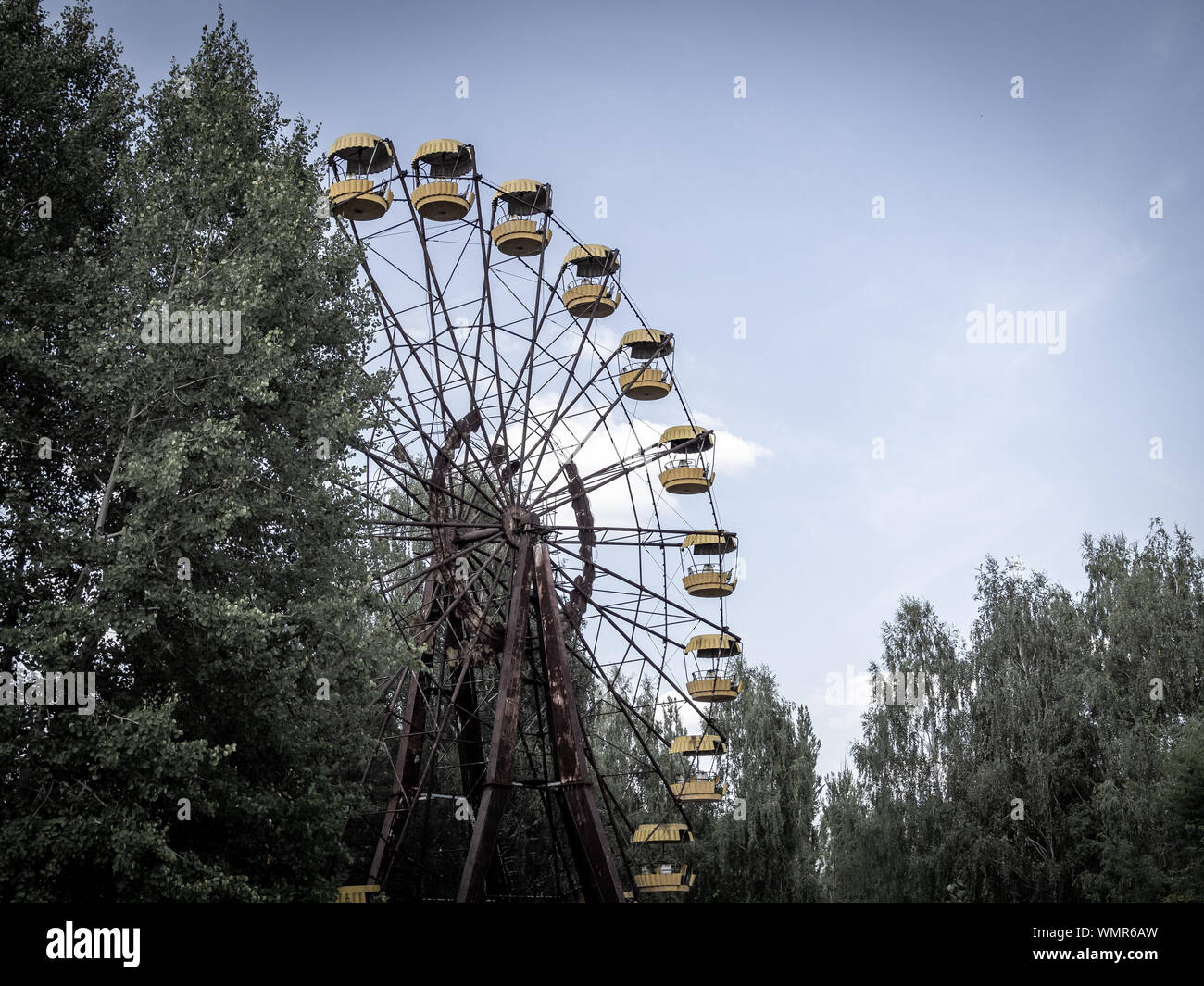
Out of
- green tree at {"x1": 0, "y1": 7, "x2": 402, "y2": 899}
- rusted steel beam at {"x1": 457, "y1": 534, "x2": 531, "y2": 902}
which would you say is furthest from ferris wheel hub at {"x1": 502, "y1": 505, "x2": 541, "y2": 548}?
green tree at {"x1": 0, "y1": 7, "x2": 402, "y2": 899}

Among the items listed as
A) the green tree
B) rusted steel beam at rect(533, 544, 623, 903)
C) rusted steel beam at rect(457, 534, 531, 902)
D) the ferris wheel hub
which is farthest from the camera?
the ferris wheel hub

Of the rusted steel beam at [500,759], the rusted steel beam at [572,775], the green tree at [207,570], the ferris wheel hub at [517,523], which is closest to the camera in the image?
the green tree at [207,570]

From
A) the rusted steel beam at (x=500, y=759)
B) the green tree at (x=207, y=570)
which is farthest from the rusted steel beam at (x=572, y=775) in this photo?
the green tree at (x=207, y=570)

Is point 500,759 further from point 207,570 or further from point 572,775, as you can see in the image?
point 207,570

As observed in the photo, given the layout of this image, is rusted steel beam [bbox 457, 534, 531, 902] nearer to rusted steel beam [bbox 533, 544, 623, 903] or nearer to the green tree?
rusted steel beam [bbox 533, 544, 623, 903]

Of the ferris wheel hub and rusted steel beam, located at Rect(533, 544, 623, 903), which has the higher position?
the ferris wheel hub

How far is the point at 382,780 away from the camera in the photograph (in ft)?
103

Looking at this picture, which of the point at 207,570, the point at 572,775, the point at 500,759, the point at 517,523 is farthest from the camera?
the point at 517,523

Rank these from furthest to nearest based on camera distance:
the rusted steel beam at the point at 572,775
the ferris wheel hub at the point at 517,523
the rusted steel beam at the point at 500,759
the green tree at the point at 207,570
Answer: the ferris wheel hub at the point at 517,523
the rusted steel beam at the point at 572,775
the rusted steel beam at the point at 500,759
the green tree at the point at 207,570

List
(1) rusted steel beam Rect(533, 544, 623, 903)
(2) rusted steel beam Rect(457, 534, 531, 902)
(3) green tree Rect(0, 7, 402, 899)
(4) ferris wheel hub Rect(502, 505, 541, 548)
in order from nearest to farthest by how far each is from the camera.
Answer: (3) green tree Rect(0, 7, 402, 899) → (2) rusted steel beam Rect(457, 534, 531, 902) → (1) rusted steel beam Rect(533, 544, 623, 903) → (4) ferris wheel hub Rect(502, 505, 541, 548)

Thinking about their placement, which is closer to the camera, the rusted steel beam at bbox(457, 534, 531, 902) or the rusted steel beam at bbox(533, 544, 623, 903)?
the rusted steel beam at bbox(457, 534, 531, 902)

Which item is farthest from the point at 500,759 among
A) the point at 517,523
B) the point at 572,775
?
the point at 517,523

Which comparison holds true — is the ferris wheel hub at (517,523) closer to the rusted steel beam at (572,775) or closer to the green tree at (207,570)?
the rusted steel beam at (572,775)
